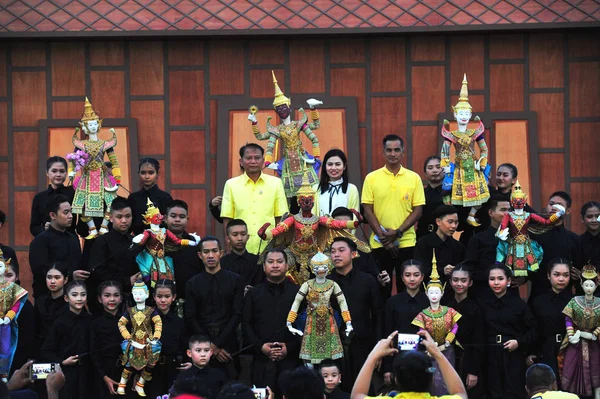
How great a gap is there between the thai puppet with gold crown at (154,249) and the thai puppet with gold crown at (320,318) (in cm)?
122

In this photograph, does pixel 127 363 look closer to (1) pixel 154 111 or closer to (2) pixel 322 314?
(2) pixel 322 314

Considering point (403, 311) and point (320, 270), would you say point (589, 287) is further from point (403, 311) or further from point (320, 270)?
point (320, 270)

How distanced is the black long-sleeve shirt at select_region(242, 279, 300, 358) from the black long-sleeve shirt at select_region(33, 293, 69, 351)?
1391 mm

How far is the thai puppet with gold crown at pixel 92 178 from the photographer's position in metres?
10.2

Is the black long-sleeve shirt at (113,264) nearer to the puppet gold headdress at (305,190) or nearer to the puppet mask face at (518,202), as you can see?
the puppet gold headdress at (305,190)

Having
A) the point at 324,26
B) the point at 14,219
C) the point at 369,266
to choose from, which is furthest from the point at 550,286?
the point at 14,219

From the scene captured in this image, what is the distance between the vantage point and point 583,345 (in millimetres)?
9000

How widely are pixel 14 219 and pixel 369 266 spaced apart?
4.20m

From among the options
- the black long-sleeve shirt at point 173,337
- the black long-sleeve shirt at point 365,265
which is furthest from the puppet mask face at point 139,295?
the black long-sleeve shirt at point 365,265

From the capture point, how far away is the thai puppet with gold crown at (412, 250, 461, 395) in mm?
8852

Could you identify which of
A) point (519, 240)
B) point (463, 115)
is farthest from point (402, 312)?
point (463, 115)

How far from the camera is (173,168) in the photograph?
12250 mm

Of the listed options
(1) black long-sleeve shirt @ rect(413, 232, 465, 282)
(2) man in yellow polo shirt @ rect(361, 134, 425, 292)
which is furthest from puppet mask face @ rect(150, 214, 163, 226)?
(1) black long-sleeve shirt @ rect(413, 232, 465, 282)

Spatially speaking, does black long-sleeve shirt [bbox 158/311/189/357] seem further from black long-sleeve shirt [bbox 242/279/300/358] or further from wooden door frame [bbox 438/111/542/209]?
wooden door frame [bbox 438/111/542/209]
